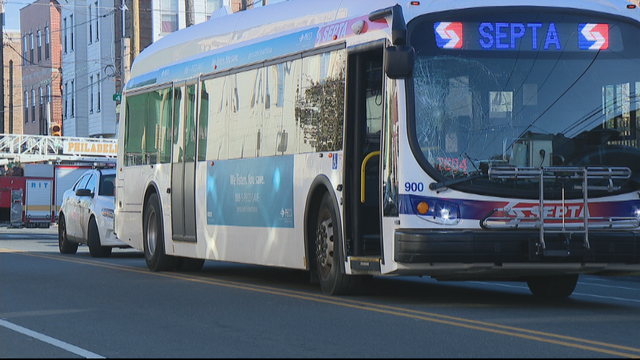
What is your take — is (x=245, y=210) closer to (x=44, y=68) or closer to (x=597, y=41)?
(x=597, y=41)

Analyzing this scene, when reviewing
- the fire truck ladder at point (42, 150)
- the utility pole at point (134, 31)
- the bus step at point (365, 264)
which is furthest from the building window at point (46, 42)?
the bus step at point (365, 264)

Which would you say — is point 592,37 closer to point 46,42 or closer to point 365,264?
→ point 365,264

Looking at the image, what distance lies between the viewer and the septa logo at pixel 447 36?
11.2 meters

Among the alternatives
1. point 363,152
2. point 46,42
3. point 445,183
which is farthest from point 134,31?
point 46,42

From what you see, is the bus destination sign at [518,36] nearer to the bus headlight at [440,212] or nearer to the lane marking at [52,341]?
the bus headlight at [440,212]

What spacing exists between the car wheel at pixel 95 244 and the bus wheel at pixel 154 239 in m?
4.40

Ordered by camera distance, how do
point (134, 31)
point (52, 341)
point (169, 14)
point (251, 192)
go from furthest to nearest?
1. point (169, 14)
2. point (134, 31)
3. point (251, 192)
4. point (52, 341)

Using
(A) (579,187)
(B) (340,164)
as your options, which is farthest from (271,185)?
(A) (579,187)

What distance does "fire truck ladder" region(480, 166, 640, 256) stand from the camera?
10.9 metres

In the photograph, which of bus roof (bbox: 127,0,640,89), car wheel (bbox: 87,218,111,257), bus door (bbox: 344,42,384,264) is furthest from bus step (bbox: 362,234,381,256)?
car wheel (bbox: 87,218,111,257)

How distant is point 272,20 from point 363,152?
9.66 feet

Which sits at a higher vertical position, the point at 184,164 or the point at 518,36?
the point at 518,36

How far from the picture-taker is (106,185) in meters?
23.0

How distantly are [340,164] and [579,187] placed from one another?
8.08ft
